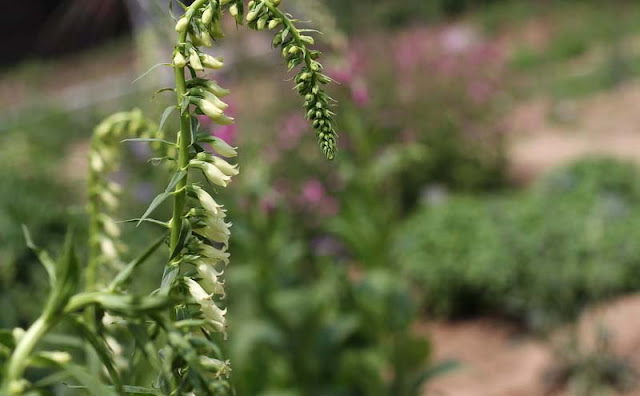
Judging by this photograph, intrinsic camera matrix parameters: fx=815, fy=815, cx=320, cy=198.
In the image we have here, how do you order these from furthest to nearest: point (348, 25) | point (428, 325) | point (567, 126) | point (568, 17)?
point (568, 17), point (348, 25), point (567, 126), point (428, 325)

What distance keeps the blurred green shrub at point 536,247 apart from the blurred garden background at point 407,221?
2cm

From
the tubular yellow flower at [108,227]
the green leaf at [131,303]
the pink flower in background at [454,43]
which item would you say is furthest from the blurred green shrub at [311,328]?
the pink flower in background at [454,43]

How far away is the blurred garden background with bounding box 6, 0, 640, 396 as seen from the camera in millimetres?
3615

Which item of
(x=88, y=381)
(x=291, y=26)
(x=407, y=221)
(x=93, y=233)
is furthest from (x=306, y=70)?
(x=407, y=221)

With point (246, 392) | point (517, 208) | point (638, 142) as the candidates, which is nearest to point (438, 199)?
point (517, 208)

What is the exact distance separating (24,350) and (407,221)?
227 inches

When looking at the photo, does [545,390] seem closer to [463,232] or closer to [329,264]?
[329,264]

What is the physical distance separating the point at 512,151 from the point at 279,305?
16.9ft

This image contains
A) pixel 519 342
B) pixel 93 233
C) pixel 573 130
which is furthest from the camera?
pixel 573 130

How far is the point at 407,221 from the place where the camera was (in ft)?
20.7

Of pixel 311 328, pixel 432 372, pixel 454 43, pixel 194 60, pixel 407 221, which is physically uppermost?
pixel 454 43

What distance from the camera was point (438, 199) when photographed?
6.73m

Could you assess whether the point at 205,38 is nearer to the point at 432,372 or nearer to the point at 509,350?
the point at 432,372

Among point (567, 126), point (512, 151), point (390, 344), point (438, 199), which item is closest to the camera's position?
point (390, 344)
